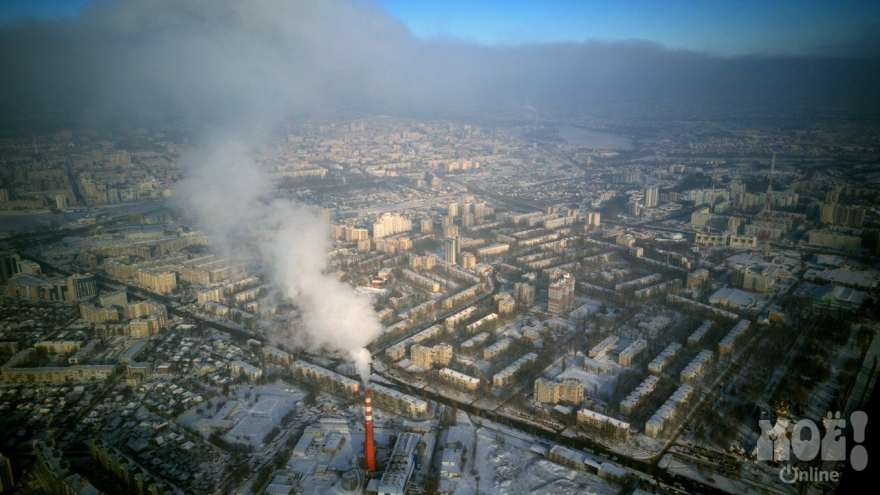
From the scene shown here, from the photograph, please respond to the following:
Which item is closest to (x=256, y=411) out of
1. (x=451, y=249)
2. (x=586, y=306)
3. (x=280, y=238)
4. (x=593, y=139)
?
(x=280, y=238)

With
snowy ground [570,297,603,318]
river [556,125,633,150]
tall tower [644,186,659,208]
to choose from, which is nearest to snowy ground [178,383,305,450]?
snowy ground [570,297,603,318]

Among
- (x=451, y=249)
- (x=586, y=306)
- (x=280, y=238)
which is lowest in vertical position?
(x=586, y=306)

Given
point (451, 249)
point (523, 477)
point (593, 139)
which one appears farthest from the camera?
point (593, 139)

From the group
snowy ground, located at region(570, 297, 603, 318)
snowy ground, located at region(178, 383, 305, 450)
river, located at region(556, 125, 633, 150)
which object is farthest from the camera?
river, located at region(556, 125, 633, 150)

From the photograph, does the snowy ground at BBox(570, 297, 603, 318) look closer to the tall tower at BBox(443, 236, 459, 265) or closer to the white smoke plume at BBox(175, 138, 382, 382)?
the tall tower at BBox(443, 236, 459, 265)

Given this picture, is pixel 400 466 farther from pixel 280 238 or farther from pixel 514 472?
pixel 280 238

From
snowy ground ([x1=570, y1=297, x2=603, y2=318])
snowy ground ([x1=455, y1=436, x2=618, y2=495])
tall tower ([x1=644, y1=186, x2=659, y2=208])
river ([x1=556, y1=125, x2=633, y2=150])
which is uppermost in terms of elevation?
river ([x1=556, y1=125, x2=633, y2=150])

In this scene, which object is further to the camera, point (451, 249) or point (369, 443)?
point (451, 249)

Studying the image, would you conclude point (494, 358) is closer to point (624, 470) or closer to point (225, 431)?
point (624, 470)
